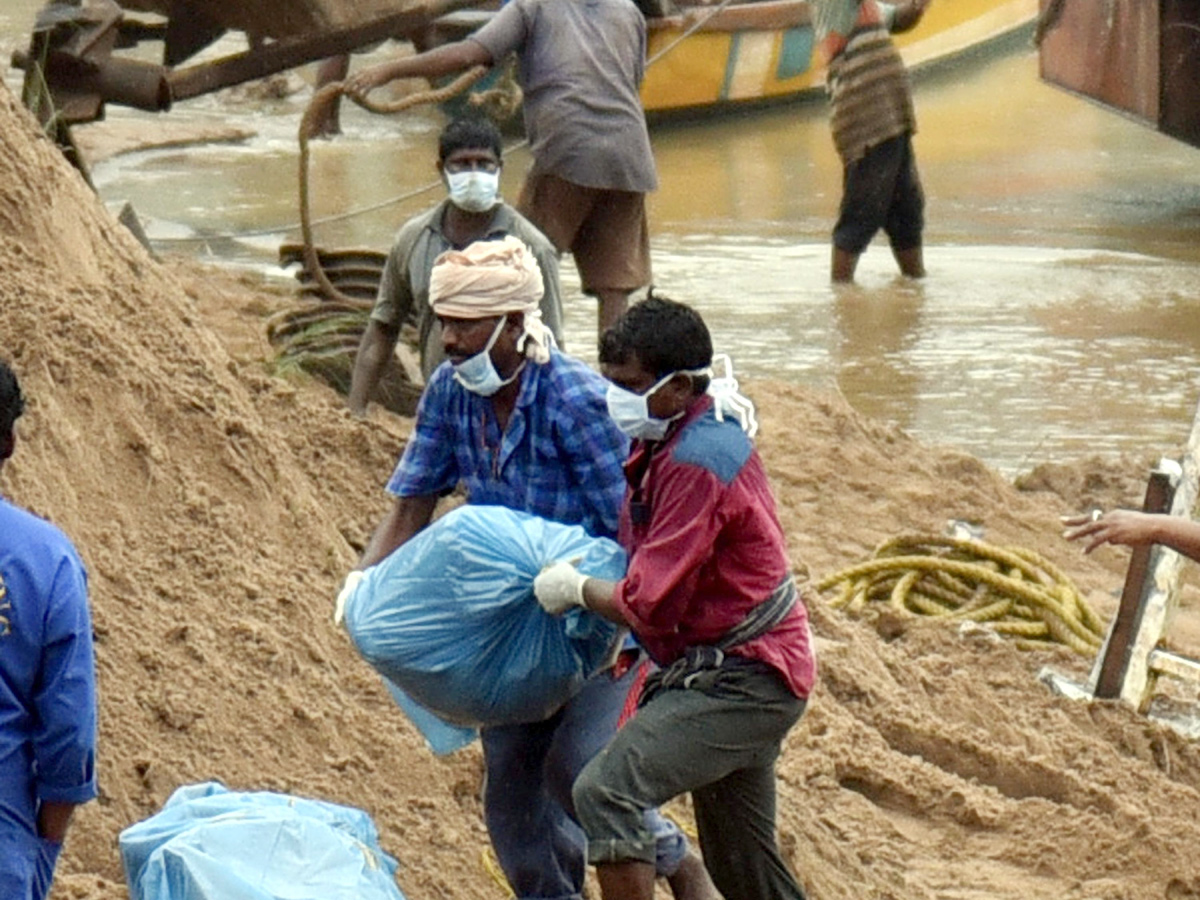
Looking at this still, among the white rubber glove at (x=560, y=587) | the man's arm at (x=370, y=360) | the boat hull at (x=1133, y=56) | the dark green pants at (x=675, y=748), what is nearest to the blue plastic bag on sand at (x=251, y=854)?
the dark green pants at (x=675, y=748)

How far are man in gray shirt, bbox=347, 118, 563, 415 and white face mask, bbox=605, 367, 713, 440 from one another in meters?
1.98

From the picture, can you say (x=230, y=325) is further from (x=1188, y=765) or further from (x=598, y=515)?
(x=598, y=515)

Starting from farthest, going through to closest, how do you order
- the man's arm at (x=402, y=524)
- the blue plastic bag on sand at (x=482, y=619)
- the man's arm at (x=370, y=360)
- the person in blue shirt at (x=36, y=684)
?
the man's arm at (x=370, y=360) → the man's arm at (x=402, y=524) → the blue plastic bag on sand at (x=482, y=619) → the person in blue shirt at (x=36, y=684)

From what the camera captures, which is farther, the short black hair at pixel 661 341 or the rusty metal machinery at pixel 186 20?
the rusty metal machinery at pixel 186 20

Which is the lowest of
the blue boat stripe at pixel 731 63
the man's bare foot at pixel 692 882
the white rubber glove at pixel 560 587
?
the blue boat stripe at pixel 731 63

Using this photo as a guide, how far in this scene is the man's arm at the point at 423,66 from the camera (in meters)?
7.19

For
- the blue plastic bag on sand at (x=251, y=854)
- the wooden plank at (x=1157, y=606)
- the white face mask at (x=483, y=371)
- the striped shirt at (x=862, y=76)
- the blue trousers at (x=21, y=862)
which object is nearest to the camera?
the blue trousers at (x=21, y=862)

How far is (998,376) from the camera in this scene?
399 inches

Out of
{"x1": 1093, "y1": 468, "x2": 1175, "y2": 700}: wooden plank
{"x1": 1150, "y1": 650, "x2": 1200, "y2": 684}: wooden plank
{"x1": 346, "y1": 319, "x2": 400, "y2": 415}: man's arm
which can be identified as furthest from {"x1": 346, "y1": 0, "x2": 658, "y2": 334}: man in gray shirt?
{"x1": 1150, "y1": 650, "x2": 1200, "y2": 684}: wooden plank

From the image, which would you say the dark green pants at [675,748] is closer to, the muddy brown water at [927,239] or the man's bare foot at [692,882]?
the man's bare foot at [692,882]

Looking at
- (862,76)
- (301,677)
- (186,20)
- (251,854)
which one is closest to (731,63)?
(862,76)

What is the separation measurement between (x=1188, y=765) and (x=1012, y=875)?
0.93 m

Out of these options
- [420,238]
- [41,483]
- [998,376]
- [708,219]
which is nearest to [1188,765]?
[420,238]

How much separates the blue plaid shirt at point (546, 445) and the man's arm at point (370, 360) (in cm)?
226
